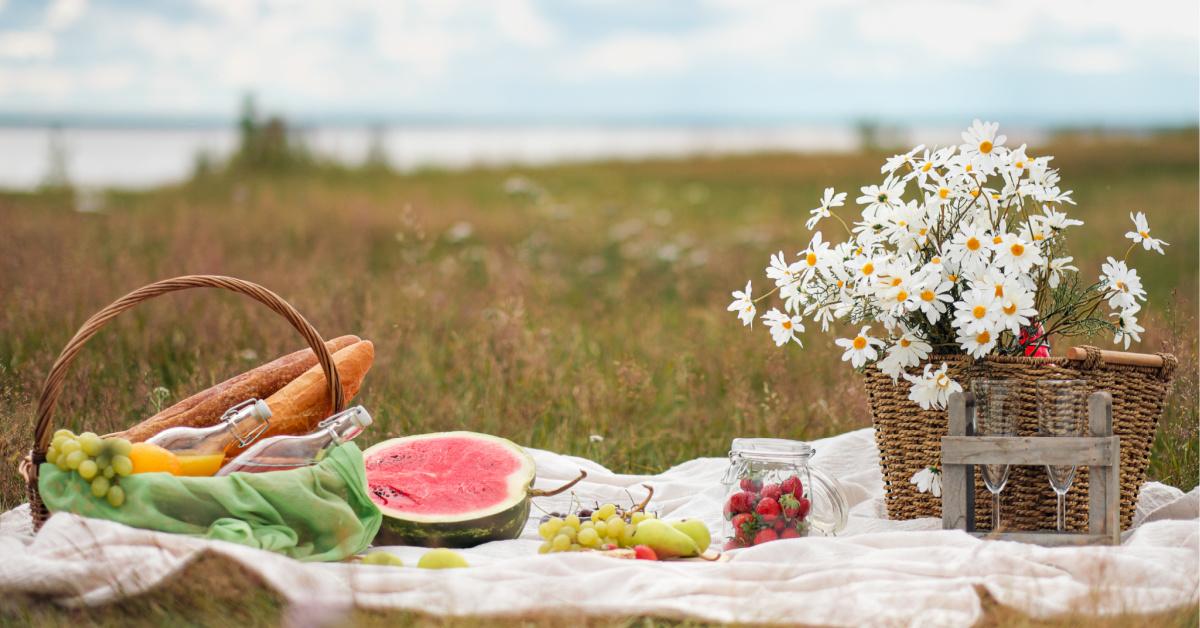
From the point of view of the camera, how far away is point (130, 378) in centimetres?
534

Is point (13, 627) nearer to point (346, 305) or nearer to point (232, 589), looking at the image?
point (232, 589)

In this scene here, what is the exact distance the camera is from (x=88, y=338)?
3.38 metres

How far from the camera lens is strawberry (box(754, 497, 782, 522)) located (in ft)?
11.8

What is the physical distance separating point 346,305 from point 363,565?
3.17 metres

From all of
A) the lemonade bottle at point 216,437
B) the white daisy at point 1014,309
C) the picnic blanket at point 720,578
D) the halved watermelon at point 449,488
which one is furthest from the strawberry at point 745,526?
the lemonade bottle at point 216,437

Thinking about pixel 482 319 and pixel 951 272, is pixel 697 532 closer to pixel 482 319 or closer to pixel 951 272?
pixel 951 272

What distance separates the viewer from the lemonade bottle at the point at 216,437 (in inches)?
137

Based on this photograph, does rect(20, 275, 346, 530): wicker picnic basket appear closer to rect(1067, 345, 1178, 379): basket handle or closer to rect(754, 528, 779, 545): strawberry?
rect(754, 528, 779, 545): strawberry

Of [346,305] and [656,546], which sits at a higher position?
[346,305]

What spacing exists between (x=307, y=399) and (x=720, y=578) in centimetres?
152

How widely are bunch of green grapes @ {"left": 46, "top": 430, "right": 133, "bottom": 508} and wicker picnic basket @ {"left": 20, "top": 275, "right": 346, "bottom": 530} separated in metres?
0.09

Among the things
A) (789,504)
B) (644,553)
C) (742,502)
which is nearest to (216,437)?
(644,553)

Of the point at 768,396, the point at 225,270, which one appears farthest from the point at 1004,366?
the point at 225,270

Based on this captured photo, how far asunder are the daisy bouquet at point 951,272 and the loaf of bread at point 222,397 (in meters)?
1.61
